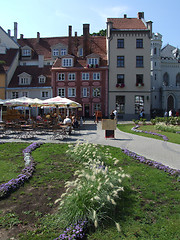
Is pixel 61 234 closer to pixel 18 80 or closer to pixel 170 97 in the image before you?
pixel 18 80

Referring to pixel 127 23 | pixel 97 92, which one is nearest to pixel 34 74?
pixel 97 92

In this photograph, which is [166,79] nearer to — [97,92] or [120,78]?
[120,78]

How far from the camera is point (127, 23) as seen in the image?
43188mm

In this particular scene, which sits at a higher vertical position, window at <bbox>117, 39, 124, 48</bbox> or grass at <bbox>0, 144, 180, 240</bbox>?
window at <bbox>117, 39, 124, 48</bbox>

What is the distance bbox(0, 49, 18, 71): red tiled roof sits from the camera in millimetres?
43344

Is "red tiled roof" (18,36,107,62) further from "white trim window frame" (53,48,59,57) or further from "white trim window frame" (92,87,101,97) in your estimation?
"white trim window frame" (92,87,101,97)

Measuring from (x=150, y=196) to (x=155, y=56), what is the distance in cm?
5870

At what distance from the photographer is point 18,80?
43.4 metres

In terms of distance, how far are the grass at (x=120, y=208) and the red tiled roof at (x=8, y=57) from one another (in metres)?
39.0

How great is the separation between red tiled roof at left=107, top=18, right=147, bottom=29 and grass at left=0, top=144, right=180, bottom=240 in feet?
127

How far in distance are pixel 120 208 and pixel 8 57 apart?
44802mm

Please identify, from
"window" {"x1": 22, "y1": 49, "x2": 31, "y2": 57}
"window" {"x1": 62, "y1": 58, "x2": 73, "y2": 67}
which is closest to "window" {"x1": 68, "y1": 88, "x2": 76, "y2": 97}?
"window" {"x1": 62, "y1": 58, "x2": 73, "y2": 67}

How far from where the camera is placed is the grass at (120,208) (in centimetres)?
443

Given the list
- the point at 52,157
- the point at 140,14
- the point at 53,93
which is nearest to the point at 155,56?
the point at 140,14
